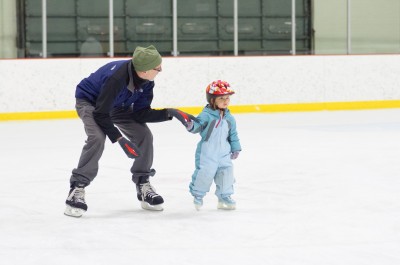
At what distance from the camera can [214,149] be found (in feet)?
16.1

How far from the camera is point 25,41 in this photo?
12.8m

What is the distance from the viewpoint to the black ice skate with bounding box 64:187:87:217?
484cm

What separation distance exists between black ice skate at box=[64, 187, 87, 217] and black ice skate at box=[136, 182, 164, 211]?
367 millimetres

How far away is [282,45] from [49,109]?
13.3ft

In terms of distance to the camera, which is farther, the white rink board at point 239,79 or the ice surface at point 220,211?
the white rink board at point 239,79

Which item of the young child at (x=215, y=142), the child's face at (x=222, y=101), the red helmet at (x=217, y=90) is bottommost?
the young child at (x=215, y=142)

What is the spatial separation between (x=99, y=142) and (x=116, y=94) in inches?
12.7

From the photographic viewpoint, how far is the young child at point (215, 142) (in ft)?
16.1

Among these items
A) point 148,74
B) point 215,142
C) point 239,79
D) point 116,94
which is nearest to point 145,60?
point 148,74

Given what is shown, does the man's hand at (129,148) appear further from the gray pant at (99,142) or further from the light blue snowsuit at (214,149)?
the light blue snowsuit at (214,149)

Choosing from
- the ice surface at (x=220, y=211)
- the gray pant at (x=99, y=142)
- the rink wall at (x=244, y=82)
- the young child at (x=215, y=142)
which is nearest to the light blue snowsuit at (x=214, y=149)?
the young child at (x=215, y=142)

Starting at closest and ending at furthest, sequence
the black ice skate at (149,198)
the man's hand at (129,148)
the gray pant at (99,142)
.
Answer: the man's hand at (129,148) → the gray pant at (99,142) → the black ice skate at (149,198)

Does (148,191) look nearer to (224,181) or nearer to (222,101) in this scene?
(224,181)

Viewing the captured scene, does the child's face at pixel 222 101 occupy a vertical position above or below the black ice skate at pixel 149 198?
above
